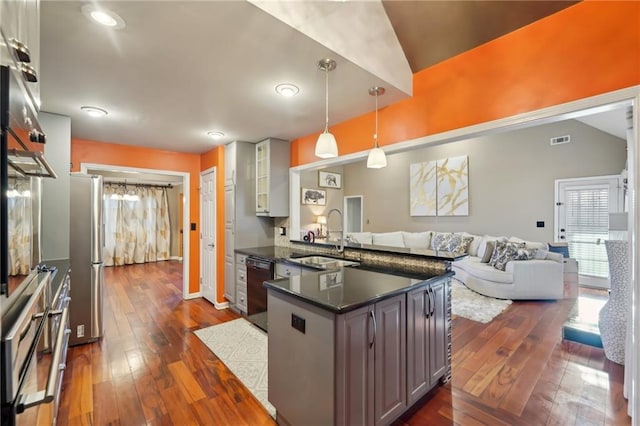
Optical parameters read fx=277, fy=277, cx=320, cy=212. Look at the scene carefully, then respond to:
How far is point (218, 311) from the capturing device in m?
4.01

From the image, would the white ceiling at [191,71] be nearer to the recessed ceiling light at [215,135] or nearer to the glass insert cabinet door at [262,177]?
the recessed ceiling light at [215,135]

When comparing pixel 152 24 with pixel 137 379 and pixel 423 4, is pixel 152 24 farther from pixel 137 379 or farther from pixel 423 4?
pixel 137 379

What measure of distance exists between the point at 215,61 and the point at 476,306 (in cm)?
440

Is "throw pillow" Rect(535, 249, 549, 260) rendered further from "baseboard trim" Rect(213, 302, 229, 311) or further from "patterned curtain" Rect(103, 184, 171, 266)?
"patterned curtain" Rect(103, 184, 171, 266)

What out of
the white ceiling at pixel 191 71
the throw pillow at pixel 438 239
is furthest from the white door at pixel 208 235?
the throw pillow at pixel 438 239

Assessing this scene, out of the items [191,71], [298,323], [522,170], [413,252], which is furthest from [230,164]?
[522,170]

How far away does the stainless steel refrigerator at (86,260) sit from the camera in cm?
296

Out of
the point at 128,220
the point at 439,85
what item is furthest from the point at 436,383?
the point at 128,220

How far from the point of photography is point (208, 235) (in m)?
4.50

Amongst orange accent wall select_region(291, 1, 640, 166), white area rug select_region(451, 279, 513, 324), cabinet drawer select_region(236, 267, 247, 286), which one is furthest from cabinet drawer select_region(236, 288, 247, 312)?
white area rug select_region(451, 279, 513, 324)

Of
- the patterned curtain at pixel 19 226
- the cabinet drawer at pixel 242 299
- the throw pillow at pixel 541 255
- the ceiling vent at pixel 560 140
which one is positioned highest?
the ceiling vent at pixel 560 140

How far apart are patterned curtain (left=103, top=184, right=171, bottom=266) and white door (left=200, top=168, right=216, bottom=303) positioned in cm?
399

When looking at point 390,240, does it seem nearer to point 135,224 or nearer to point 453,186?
point 453,186

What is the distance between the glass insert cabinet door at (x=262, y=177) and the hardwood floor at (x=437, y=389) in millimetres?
1746
